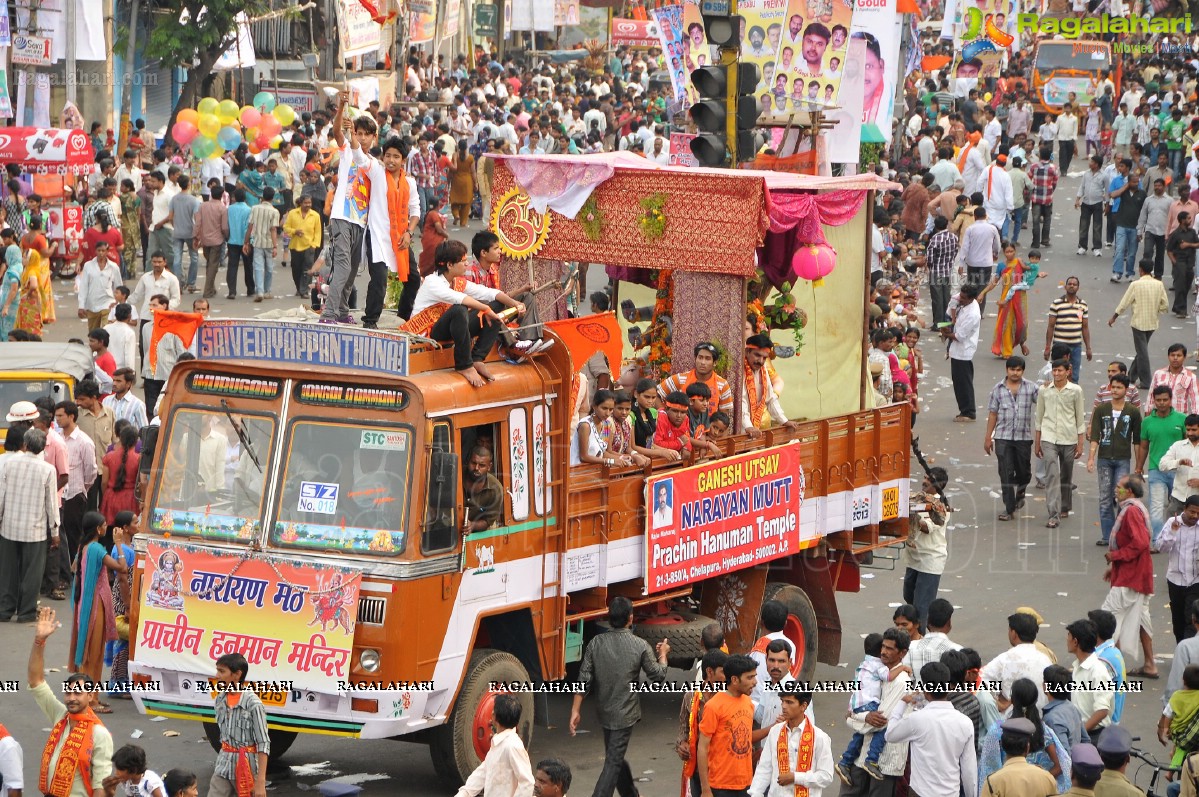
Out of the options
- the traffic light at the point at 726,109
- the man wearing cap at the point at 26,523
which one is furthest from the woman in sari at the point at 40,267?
the traffic light at the point at 726,109

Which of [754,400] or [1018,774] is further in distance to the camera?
[754,400]

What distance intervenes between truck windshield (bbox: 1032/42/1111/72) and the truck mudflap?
137ft

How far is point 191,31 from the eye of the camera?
125 feet

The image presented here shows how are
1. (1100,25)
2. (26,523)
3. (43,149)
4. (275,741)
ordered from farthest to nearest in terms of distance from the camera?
(1100,25), (43,149), (26,523), (275,741)

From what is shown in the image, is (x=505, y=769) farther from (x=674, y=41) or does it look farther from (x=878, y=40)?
(x=878, y=40)

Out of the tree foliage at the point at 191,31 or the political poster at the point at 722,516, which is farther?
the tree foliage at the point at 191,31

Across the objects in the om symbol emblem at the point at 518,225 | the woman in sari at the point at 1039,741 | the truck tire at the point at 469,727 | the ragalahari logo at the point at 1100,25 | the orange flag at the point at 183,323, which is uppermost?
the ragalahari logo at the point at 1100,25

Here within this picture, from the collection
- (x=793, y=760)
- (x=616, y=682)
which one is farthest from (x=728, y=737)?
(x=616, y=682)

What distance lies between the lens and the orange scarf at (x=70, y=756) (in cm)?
946

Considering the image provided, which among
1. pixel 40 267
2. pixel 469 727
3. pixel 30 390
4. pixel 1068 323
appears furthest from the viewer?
pixel 40 267

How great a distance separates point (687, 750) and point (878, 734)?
1078 millimetres

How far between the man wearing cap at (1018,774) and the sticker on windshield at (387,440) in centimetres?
356

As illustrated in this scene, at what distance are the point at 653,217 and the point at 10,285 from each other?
11.3 metres

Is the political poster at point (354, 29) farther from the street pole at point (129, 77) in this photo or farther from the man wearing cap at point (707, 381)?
the man wearing cap at point (707, 381)
